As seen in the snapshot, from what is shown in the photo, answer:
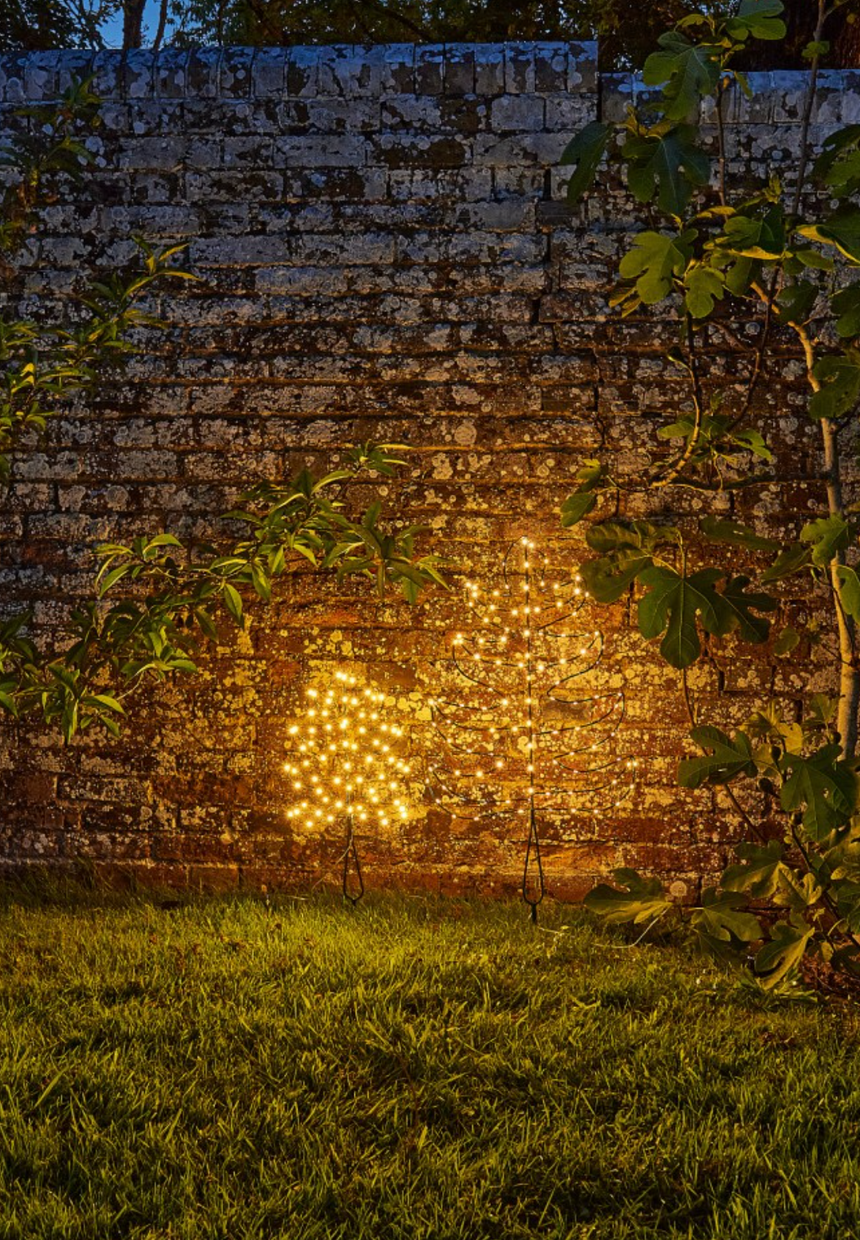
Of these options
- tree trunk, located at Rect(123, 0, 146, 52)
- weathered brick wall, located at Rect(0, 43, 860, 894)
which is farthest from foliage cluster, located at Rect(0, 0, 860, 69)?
weathered brick wall, located at Rect(0, 43, 860, 894)

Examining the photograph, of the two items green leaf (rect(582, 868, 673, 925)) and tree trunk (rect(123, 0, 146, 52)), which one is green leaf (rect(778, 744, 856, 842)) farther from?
tree trunk (rect(123, 0, 146, 52))

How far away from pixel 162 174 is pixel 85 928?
2.84m

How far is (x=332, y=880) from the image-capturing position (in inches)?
163

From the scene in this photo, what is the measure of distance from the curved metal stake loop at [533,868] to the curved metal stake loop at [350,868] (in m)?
0.63

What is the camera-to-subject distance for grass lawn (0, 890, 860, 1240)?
89.7 inches

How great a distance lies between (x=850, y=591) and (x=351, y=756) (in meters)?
1.96

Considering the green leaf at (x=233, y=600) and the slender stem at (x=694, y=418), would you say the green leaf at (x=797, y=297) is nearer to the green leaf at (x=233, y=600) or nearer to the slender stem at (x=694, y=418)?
the slender stem at (x=694, y=418)

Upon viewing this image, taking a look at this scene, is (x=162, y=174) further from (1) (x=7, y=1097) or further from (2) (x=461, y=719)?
(1) (x=7, y=1097)

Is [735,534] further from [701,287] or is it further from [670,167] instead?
[670,167]

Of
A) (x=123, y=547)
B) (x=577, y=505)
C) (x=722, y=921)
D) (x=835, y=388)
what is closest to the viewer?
(x=835, y=388)

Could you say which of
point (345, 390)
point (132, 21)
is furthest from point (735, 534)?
point (132, 21)

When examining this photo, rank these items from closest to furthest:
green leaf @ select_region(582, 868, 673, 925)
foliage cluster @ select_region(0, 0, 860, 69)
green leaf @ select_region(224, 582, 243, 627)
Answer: green leaf @ select_region(582, 868, 673, 925) < green leaf @ select_region(224, 582, 243, 627) < foliage cluster @ select_region(0, 0, 860, 69)

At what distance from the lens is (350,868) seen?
13.6 ft

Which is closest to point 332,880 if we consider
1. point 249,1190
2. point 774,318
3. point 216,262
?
point 249,1190
